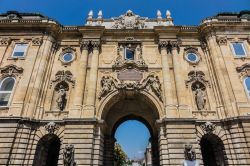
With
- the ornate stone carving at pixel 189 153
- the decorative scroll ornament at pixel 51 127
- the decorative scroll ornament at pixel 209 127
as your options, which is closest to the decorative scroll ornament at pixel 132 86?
the decorative scroll ornament at pixel 209 127

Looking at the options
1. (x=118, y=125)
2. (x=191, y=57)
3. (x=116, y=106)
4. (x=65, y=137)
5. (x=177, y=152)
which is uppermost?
(x=191, y=57)

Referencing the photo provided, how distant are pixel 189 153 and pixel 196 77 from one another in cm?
797

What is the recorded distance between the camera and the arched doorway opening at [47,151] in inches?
709

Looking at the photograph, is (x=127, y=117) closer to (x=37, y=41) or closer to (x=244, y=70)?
(x=37, y=41)

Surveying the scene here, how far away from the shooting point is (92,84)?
19.9m

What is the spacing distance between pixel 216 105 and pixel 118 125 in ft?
35.7

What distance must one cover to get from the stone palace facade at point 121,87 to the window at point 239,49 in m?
0.12

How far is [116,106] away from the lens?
23125 mm

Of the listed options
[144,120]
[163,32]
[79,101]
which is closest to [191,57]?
[163,32]

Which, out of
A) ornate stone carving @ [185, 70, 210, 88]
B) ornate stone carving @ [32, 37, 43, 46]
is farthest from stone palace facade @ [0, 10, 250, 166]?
ornate stone carving @ [185, 70, 210, 88]

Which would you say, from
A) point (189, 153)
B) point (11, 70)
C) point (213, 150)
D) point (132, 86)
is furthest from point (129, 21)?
point (213, 150)

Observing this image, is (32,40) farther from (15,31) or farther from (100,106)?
(100,106)

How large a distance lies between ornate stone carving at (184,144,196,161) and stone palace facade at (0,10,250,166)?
75mm

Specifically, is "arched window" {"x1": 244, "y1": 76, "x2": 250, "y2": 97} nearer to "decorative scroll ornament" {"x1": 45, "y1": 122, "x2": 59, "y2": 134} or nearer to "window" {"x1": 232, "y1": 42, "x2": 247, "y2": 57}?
"window" {"x1": 232, "y1": 42, "x2": 247, "y2": 57}
